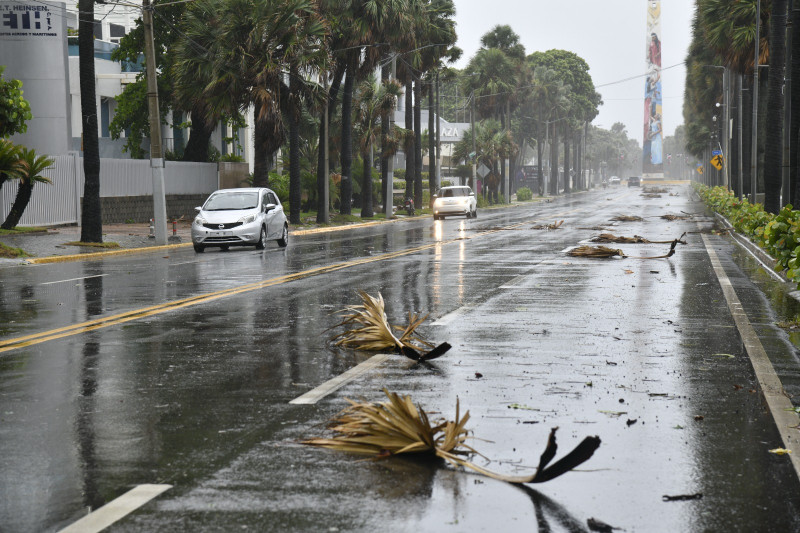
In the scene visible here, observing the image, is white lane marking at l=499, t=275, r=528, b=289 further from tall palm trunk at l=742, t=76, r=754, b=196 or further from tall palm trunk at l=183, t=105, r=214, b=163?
tall palm trunk at l=183, t=105, r=214, b=163

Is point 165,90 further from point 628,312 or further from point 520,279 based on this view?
point 628,312

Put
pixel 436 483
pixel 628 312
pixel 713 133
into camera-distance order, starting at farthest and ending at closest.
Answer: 1. pixel 713 133
2. pixel 628 312
3. pixel 436 483

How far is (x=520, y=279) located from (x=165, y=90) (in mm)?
33867

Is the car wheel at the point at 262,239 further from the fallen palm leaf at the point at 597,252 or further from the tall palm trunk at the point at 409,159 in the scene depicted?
the tall palm trunk at the point at 409,159

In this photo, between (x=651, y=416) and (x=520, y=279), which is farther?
(x=520, y=279)

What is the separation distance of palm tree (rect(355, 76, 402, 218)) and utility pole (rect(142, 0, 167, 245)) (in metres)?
23.4

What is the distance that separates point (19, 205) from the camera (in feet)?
107

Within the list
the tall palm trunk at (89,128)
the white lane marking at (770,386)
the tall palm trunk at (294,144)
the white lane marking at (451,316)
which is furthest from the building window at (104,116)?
the white lane marking at (770,386)

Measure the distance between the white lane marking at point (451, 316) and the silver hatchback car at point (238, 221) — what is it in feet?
47.3

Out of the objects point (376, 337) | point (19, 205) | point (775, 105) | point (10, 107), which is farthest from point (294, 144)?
point (376, 337)

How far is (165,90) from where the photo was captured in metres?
49.6

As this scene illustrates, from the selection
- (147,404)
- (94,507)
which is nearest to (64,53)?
(147,404)

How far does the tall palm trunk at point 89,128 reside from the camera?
2947 cm

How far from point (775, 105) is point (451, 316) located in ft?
74.9
